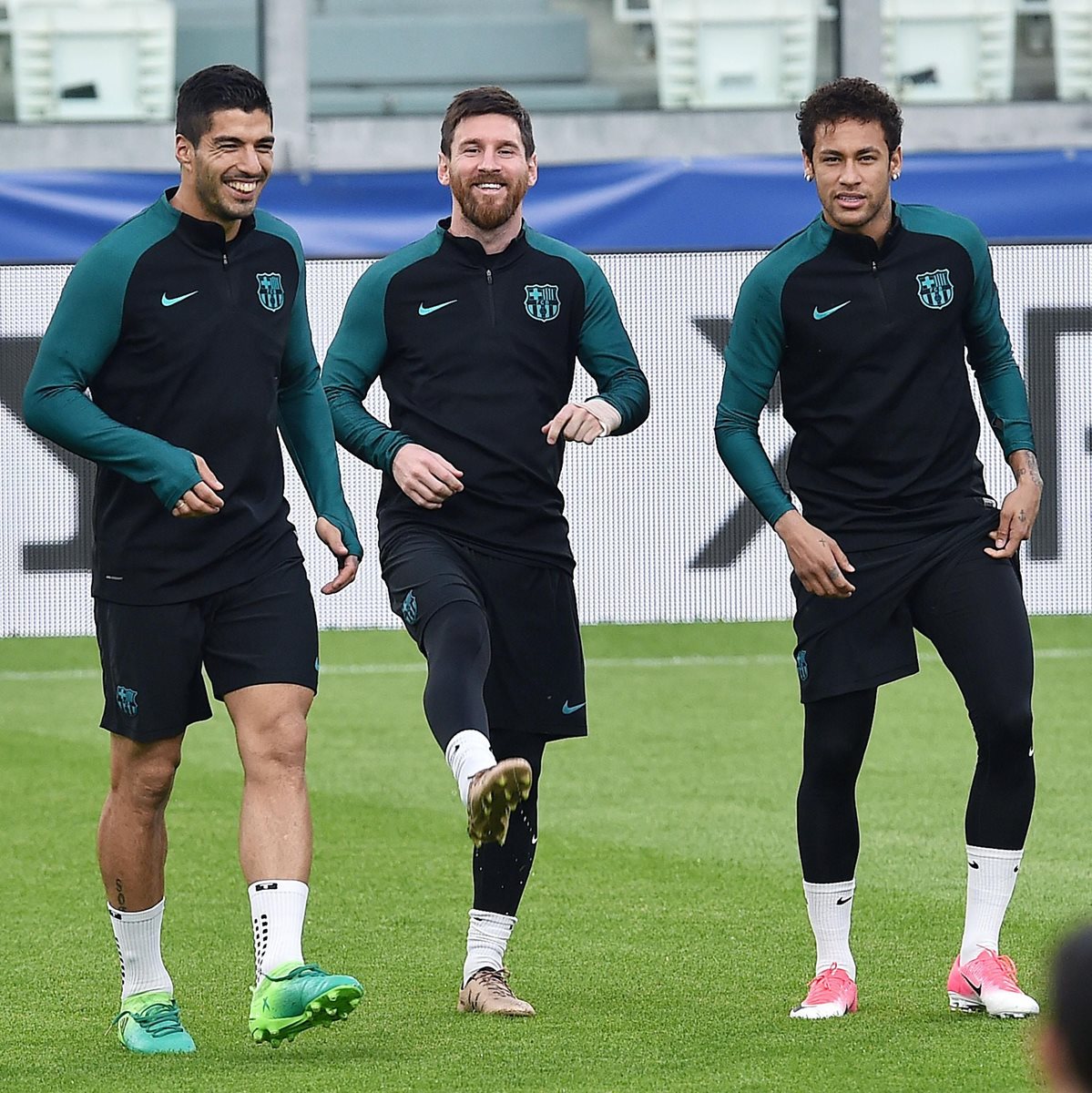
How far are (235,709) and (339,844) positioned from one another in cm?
259

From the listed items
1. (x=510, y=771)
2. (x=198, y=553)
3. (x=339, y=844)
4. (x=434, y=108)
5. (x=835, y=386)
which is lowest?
(x=339, y=844)

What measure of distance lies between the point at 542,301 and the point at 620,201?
731 cm

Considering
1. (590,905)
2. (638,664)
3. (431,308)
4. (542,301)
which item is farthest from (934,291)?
(638,664)

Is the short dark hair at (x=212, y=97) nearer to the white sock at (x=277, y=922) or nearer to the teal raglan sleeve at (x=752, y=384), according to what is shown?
the teal raglan sleeve at (x=752, y=384)

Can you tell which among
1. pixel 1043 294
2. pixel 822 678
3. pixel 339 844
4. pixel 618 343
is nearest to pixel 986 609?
pixel 822 678

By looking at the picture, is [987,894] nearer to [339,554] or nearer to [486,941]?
[486,941]

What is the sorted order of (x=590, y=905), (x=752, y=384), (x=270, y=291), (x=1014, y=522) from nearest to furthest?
(x=270, y=291) → (x=1014, y=522) → (x=752, y=384) → (x=590, y=905)

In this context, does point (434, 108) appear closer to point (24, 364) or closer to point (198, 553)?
point (24, 364)

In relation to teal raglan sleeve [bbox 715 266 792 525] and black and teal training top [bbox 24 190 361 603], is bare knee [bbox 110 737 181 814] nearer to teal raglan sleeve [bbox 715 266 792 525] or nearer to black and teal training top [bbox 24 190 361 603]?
black and teal training top [bbox 24 190 361 603]

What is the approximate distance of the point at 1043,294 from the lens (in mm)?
10172

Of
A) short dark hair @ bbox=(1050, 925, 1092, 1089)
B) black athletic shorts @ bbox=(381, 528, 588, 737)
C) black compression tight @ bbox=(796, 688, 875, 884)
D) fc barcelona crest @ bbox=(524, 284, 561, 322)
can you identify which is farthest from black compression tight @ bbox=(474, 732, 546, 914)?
short dark hair @ bbox=(1050, 925, 1092, 1089)

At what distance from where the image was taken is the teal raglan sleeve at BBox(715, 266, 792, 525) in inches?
168

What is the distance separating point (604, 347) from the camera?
455 cm

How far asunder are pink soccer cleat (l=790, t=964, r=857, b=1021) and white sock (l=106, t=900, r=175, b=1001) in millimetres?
1296
